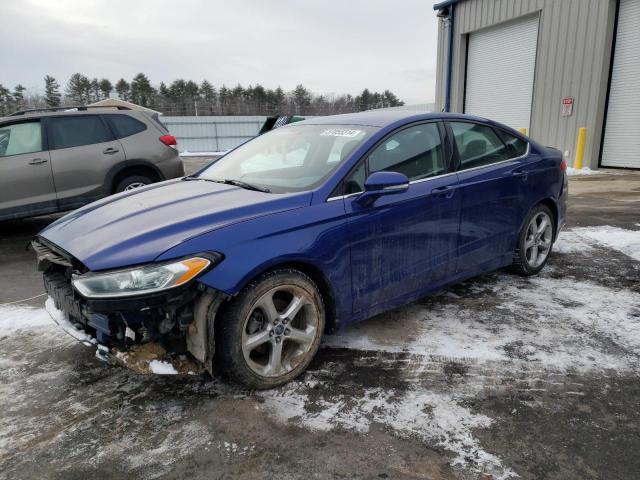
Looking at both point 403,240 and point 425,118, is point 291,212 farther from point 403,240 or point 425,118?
point 425,118

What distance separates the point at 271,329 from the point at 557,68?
47.5ft

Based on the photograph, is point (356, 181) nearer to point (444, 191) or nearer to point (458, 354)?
point (444, 191)

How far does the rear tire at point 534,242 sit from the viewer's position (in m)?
4.40

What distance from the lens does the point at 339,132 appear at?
3496 mm

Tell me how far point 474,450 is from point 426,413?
1.09 ft

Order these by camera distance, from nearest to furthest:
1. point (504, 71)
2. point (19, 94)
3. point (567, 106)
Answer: point (567, 106) → point (504, 71) → point (19, 94)

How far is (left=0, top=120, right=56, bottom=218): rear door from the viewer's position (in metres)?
6.16

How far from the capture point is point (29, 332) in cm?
366

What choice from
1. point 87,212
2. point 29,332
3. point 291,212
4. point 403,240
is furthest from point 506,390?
point 29,332

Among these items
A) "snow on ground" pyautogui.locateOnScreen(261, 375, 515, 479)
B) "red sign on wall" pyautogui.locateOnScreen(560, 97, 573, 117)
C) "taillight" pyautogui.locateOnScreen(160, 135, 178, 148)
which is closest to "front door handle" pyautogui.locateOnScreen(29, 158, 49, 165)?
"taillight" pyautogui.locateOnScreen(160, 135, 178, 148)

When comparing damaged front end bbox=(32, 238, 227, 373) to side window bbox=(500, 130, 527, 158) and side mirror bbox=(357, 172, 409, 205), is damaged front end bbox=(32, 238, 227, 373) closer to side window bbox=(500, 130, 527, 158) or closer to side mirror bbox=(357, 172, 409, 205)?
side mirror bbox=(357, 172, 409, 205)

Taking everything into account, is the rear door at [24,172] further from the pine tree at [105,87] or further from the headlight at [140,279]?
the pine tree at [105,87]

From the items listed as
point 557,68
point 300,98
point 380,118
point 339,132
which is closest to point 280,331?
point 339,132

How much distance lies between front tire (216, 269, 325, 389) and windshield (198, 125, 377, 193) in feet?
2.15
